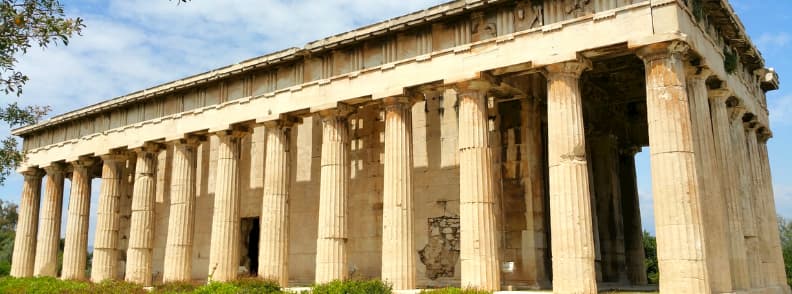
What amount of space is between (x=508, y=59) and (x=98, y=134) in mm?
19628

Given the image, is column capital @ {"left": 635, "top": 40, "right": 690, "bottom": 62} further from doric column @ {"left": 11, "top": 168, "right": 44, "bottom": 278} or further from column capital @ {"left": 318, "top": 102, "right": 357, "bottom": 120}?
doric column @ {"left": 11, "top": 168, "right": 44, "bottom": 278}

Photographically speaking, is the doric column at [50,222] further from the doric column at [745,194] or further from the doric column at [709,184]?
the doric column at [745,194]

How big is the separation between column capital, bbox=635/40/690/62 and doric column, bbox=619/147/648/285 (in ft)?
38.9

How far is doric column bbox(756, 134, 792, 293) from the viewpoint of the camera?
70.6 feet

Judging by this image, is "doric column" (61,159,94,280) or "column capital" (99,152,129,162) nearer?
"column capital" (99,152,129,162)

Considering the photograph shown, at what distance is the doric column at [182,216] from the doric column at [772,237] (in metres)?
20.0

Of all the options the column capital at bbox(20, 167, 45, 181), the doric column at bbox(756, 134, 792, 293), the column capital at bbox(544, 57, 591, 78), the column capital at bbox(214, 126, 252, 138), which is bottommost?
the doric column at bbox(756, 134, 792, 293)

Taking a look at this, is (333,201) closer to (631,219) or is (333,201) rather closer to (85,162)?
(631,219)

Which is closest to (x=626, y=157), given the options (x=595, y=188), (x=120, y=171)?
(x=595, y=188)

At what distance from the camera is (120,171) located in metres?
28.2

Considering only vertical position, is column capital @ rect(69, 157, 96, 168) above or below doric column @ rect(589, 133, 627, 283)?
above

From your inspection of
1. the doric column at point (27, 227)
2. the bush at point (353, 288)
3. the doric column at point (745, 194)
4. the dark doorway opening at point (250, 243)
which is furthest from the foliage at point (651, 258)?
the doric column at point (27, 227)

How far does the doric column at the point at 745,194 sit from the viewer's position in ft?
63.7

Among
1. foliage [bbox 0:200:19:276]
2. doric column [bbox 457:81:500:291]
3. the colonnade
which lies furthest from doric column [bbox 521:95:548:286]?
foliage [bbox 0:200:19:276]
